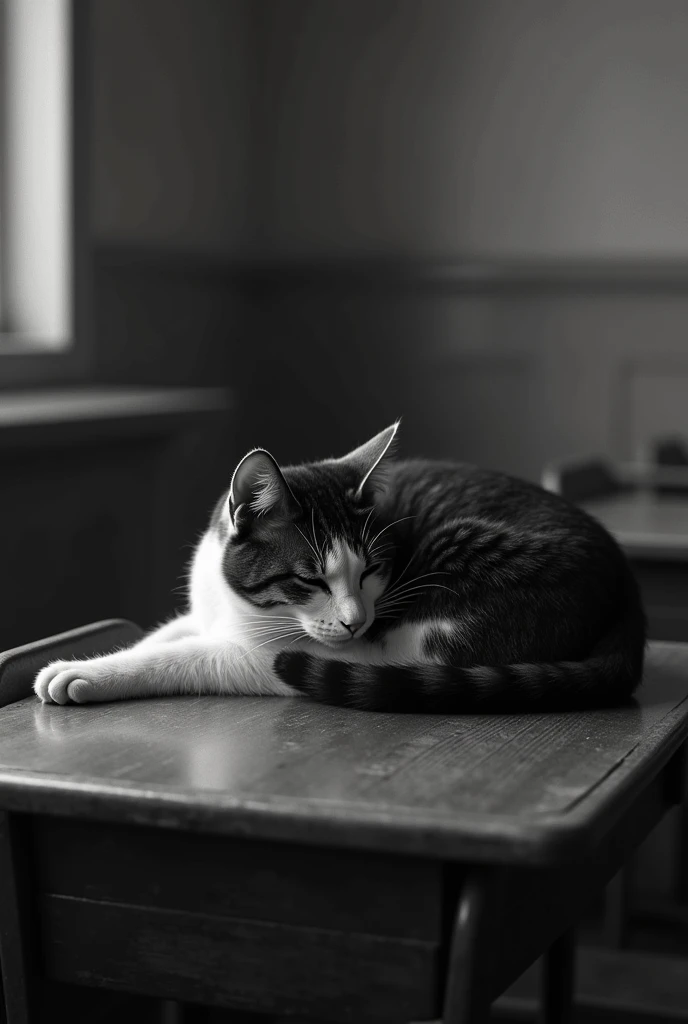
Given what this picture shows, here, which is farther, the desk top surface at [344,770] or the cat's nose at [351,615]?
the cat's nose at [351,615]

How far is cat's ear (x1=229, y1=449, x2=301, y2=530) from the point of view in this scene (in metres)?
1.18

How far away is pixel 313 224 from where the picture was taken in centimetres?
371

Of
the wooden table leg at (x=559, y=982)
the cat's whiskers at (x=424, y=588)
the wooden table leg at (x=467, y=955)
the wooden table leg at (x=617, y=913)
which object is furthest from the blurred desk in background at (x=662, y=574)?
the wooden table leg at (x=467, y=955)

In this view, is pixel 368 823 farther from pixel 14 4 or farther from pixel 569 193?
pixel 569 193

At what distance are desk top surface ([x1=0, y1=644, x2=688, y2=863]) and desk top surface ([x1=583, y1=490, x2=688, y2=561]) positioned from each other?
2.59 ft

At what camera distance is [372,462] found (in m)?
1.33

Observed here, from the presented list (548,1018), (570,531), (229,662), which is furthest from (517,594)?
(548,1018)

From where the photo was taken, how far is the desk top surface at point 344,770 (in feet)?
2.82

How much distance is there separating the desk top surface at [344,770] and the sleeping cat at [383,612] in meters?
0.02

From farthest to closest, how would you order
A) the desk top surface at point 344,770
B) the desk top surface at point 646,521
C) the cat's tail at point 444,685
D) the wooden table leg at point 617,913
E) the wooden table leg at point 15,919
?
the wooden table leg at point 617,913, the desk top surface at point 646,521, the cat's tail at point 444,685, the wooden table leg at point 15,919, the desk top surface at point 344,770

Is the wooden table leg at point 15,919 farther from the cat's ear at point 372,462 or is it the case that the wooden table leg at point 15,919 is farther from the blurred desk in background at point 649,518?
the blurred desk in background at point 649,518

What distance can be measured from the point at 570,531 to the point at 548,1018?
2.09ft

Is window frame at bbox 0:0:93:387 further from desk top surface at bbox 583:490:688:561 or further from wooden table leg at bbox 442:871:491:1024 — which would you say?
wooden table leg at bbox 442:871:491:1024

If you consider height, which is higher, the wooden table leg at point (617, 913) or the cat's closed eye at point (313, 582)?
the cat's closed eye at point (313, 582)
